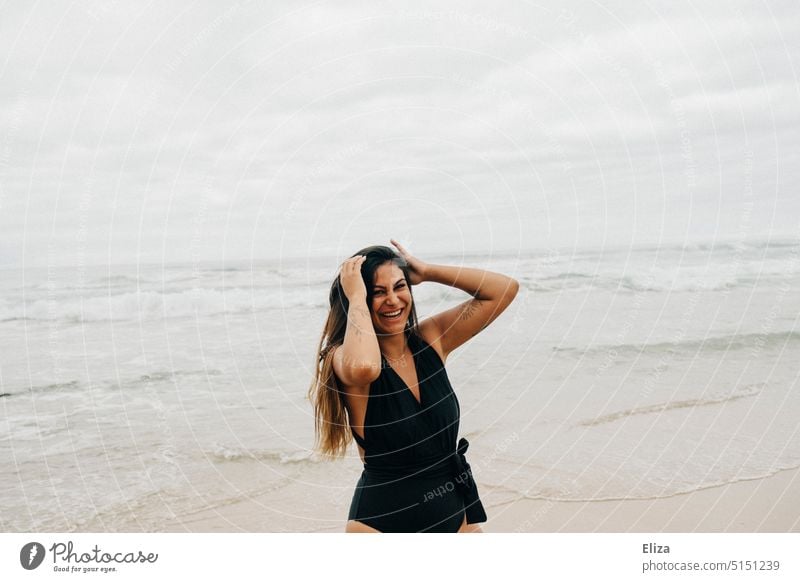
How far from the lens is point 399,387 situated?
2285 millimetres

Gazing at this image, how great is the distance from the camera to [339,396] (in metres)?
2.36

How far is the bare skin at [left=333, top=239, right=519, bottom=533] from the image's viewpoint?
214 centimetres

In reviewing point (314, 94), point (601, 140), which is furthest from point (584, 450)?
point (314, 94)

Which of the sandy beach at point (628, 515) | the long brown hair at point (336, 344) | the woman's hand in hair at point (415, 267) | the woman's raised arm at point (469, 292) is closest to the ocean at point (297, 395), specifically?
the sandy beach at point (628, 515)

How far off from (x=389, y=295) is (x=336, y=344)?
0.84 ft

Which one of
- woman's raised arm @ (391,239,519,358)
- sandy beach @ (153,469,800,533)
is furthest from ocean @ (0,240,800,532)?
woman's raised arm @ (391,239,519,358)

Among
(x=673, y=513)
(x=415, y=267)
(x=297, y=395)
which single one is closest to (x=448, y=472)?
(x=415, y=267)

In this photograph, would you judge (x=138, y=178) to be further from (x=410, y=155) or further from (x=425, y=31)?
(x=425, y=31)

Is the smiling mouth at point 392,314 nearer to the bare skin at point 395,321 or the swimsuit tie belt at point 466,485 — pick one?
the bare skin at point 395,321

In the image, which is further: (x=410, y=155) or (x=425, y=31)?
(x=410, y=155)

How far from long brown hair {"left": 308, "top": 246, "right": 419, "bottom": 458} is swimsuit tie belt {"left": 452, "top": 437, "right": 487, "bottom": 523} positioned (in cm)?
40

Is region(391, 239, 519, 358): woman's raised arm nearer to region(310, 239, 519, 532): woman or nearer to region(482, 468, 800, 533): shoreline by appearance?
region(310, 239, 519, 532): woman

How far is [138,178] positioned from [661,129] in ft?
12.4

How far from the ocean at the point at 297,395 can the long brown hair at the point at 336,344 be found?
172 cm
